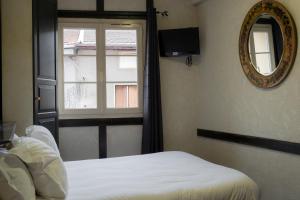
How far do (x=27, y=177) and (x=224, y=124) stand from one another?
2.42 metres

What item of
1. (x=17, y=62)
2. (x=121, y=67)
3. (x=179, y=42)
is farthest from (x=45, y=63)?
(x=179, y=42)

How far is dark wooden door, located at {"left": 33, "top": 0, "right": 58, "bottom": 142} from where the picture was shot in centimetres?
262

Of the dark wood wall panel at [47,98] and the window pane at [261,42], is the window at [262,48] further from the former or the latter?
the dark wood wall panel at [47,98]

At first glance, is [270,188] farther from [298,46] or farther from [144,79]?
[144,79]

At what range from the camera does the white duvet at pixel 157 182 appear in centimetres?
172

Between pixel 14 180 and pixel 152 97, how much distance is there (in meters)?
2.48

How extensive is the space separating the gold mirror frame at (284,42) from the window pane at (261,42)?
0.11 meters

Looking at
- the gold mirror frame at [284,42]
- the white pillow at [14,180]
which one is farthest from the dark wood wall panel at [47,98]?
the gold mirror frame at [284,42]

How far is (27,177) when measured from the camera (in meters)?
1.38

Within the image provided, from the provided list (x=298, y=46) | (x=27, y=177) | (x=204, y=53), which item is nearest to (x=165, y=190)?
(x=27, y=177)

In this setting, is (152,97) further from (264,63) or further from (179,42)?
(264,63)

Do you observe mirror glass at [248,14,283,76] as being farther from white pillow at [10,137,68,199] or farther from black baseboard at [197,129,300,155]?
white pillow at [10,137,68,199]

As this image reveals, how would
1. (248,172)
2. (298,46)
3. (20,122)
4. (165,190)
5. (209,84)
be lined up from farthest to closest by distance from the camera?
(209,84), (248,172), (20,122), (298,46), (165,190)

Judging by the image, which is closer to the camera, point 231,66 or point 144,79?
point 231,66
